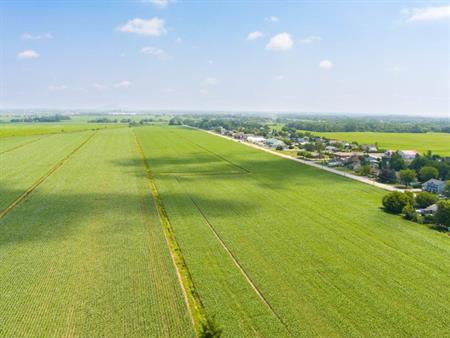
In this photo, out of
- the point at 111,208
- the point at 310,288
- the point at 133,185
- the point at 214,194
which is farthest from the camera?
the point at 133,185

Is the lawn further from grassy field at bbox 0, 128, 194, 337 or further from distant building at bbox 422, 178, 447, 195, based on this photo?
distant building at bbox 422, 178, 447, 195

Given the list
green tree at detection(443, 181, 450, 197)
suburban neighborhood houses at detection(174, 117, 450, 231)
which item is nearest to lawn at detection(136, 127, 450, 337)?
suburban neighborhood houses at detection(174, 117, 450, 231)

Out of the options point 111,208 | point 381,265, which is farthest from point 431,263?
point 111,208

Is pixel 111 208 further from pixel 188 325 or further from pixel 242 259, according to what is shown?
pixel 188 325

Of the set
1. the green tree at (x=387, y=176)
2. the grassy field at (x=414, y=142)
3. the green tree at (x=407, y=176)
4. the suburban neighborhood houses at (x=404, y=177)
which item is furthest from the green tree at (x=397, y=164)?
the grassy field at (x=414, y=142)

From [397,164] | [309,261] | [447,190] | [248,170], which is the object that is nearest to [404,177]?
[447,190]

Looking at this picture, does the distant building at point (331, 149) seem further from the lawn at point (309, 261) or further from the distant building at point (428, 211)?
the distant building at point (428, 211)
